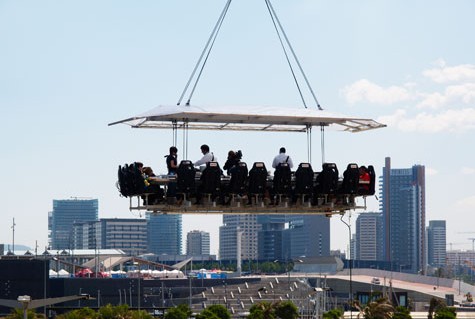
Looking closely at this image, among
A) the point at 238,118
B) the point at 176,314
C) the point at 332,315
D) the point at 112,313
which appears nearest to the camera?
the point at 238,118

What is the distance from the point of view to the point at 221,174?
128ft

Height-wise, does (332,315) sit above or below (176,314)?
above

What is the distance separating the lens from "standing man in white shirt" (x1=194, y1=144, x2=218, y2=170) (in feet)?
129

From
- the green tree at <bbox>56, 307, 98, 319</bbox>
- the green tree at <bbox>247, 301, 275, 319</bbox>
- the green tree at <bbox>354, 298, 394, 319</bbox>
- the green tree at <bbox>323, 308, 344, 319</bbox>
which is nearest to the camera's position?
the green tree at <bbox>56, 307, 98, 319</bbox>

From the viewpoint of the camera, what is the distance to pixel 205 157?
39.4m

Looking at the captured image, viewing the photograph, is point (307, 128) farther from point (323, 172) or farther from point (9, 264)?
point (9, 264)

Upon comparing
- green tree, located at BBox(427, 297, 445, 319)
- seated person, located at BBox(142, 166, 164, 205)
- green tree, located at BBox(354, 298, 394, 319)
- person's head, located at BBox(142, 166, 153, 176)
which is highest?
person's head, located at BBox(142, 166, 153, 176)

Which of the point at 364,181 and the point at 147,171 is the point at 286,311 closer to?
the point at 364,181

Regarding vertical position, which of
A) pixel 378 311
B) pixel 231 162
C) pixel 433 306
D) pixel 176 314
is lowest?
pixel 433 306

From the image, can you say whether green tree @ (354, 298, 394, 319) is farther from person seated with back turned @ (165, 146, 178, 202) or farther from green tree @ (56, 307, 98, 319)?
person seated with back turned @ (165, 146, 178, 202)

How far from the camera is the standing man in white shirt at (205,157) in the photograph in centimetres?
3928

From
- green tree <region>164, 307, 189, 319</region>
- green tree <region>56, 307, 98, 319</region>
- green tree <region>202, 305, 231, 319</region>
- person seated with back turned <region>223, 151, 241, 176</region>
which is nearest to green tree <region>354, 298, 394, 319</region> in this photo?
green tree <region>202, 305, 231, 319</region>

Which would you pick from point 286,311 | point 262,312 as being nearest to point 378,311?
point 262,312

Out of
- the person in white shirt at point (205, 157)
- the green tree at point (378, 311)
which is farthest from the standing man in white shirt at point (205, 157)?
the green tree at point (378, 311)
